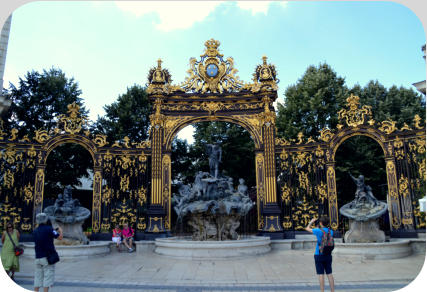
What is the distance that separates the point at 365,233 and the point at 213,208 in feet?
Result: 15.4

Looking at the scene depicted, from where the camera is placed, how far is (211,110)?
13.7 meters

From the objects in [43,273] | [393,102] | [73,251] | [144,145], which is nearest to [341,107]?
[393,102]

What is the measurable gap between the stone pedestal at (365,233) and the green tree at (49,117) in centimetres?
1494

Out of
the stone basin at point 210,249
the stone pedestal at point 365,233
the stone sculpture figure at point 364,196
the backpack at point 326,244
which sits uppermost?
the stone sculpture figure at point 364,196

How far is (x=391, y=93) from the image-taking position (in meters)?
19.3

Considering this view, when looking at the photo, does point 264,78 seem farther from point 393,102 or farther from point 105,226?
point 393,102

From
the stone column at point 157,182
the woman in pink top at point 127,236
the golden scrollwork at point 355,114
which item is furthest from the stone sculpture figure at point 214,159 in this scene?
the golden scrollwork at point 355,114

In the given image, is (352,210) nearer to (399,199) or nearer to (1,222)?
(399,199)

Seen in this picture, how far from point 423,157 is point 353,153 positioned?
22.7ft

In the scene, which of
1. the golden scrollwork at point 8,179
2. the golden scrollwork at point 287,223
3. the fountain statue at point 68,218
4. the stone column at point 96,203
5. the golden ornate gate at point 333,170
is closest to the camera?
the fountain statue at point 68,218

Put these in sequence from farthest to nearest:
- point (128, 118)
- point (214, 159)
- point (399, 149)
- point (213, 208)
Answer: point (128, 118), point (214, 159), point (399, 149), point (213, 208)

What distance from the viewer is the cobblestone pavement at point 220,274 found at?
6129 mm

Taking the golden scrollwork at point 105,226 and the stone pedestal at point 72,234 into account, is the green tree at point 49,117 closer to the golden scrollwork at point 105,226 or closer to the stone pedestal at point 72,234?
the golden scrollwork at point 105,226

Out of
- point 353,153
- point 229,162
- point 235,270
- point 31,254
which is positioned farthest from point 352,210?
point 229,162
